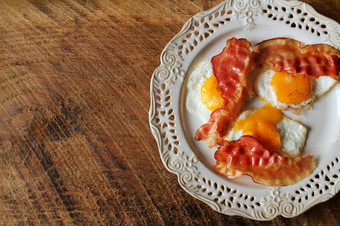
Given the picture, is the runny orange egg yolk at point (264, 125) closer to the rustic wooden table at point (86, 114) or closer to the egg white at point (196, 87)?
the egg white at point (196, 87)

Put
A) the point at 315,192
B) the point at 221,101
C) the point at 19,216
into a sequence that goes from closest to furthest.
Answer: the point at 315,192, the point at 221,101, the point at 19,216

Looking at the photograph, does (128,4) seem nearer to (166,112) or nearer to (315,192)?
(166,112)

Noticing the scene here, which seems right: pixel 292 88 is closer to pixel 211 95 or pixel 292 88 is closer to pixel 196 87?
pixel 211 95

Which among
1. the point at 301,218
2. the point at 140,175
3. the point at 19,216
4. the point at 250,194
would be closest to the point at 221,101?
the point at 250,194

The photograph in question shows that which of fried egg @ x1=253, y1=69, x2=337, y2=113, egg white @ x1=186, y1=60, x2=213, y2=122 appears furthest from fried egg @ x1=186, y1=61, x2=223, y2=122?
fried egg @ x1=253, y1=69, x2=337, y2=113

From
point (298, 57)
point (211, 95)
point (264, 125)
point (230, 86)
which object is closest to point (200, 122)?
point (211, 95)

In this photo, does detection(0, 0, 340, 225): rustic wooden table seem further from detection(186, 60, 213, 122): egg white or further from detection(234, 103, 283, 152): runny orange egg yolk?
detection(234, 103, 283, 152): runny orange egg yolk

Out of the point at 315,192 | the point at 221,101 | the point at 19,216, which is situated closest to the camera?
the point at 315,192

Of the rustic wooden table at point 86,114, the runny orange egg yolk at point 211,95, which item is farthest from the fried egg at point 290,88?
the rustic wooden table at point 86,114
